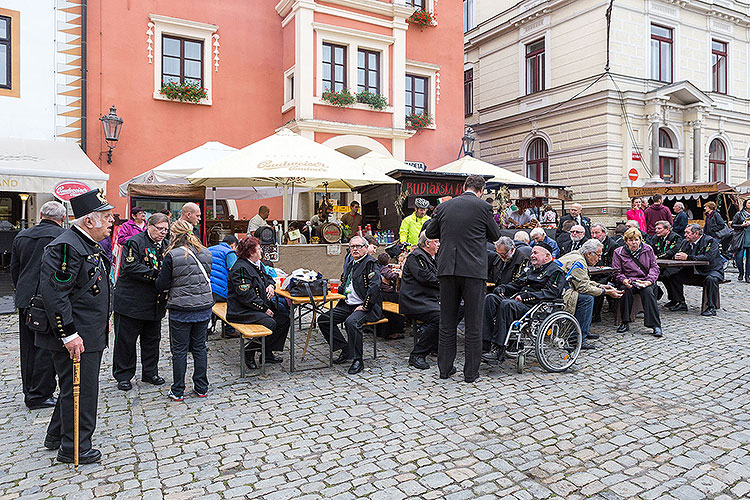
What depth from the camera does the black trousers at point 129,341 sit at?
5598 millimetres

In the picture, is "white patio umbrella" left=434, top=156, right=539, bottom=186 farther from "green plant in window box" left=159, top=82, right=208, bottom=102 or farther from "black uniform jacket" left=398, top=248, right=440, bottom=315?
"black uniform jacket" left=398, top=248, right=440, bottom=315

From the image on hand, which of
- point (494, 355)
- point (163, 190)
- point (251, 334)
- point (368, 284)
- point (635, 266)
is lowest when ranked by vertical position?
point (494, 355)

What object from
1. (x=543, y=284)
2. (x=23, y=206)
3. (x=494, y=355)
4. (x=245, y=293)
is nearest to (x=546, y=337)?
(x=543, y=284)

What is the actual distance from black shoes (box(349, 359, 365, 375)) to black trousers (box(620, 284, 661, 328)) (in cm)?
421

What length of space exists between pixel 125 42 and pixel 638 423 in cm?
1442

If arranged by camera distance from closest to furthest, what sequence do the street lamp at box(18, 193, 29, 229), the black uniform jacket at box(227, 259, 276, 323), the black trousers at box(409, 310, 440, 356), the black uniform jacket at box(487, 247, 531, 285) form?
the black uniform jacket at box(227, 259, 276, 323) → the black trousers at box(409, 310, 440, 356) → the black uniform jacket at box(487, 247, 531, 285) → the street lamp at box(18, 193, 29, 229)

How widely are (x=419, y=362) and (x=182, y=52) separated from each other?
40.6 feet

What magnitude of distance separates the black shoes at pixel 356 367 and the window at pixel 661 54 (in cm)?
2136

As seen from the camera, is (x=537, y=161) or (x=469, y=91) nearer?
(x=537, y=161)

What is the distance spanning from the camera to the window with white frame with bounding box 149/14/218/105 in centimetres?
1469

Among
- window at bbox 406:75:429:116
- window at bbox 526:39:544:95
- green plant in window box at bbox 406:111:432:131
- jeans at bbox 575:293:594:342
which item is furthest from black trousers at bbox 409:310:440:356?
window at bbox 526:39:544:95

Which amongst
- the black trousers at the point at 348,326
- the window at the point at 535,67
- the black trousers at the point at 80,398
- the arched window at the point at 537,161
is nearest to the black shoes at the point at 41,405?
the black trousers at the point at 80,398

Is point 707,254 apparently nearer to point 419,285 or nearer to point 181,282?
point 419,285

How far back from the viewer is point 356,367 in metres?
6.16
